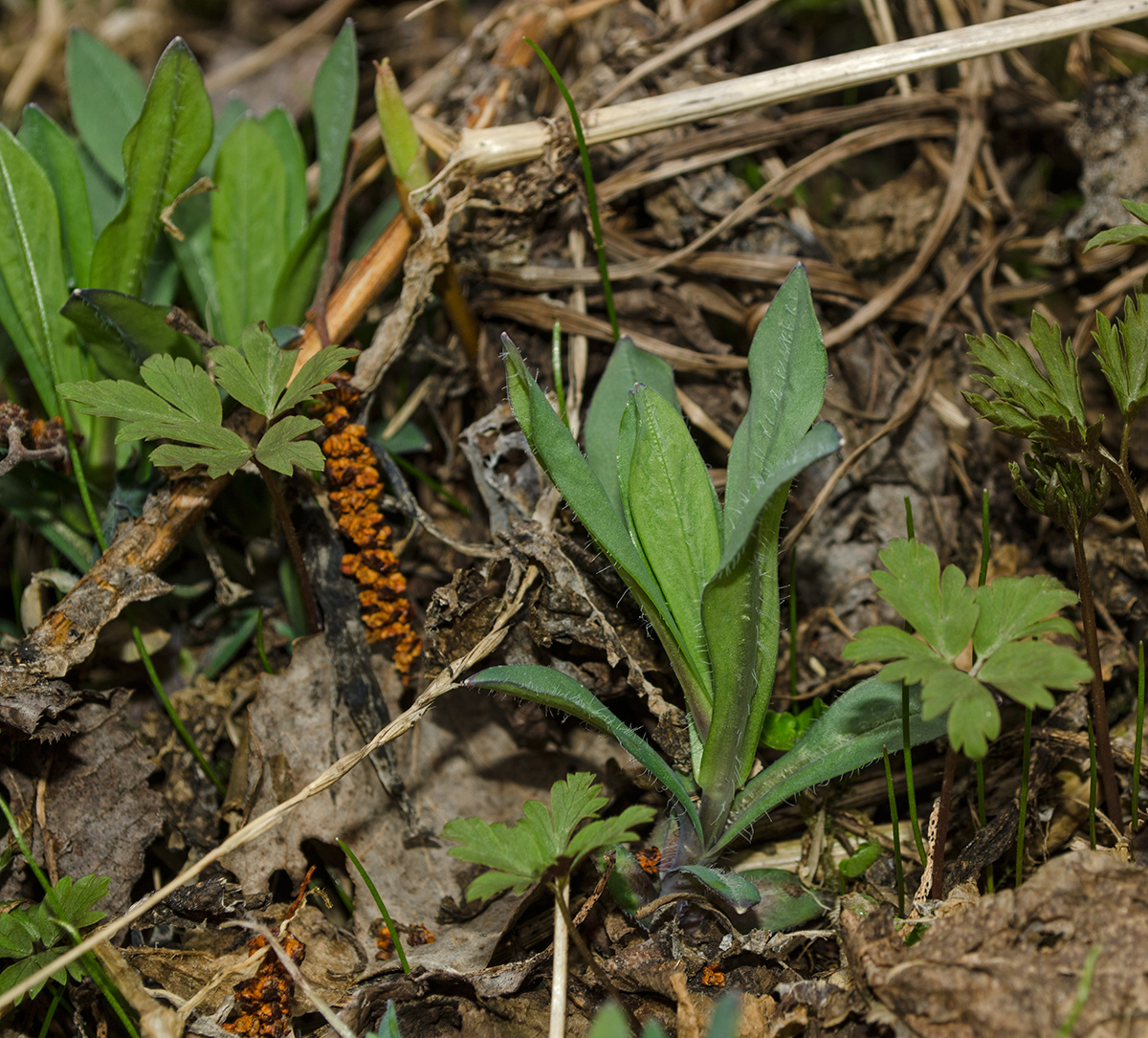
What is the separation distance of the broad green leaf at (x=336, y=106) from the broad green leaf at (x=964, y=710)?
1865 millimetres

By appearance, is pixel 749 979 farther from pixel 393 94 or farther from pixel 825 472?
pixel 393 94

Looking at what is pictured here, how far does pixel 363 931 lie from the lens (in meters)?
1.80

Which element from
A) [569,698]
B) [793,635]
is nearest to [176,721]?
[569,698]

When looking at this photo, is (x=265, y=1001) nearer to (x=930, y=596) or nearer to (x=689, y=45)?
(x=930, y=596)

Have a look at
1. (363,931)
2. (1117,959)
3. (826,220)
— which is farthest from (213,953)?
(826,220)

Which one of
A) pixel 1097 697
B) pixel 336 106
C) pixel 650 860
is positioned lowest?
pixel 650 860

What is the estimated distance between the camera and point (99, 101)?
2.34 m

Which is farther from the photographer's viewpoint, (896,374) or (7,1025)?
(896,374)

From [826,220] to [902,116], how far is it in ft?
1.13

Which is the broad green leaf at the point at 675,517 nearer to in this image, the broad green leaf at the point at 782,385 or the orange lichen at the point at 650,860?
the broad green leaf at the point at 782,385

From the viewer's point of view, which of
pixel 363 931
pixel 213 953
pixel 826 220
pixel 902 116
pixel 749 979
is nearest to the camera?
pixel 749 979

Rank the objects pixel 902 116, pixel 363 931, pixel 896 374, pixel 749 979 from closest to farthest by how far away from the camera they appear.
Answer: pixel 749 979, pixel 363 931, pixel 896 374, pixel 902 116

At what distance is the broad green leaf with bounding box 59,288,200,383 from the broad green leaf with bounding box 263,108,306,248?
474mm

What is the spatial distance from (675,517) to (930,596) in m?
0.45
